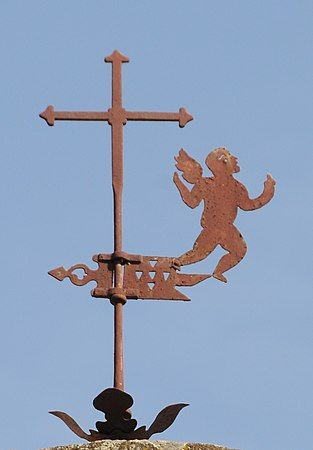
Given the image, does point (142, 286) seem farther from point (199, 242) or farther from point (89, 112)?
point (89, 112)

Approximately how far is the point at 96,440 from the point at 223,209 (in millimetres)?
1711

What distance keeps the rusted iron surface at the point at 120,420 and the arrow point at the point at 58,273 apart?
95 cm

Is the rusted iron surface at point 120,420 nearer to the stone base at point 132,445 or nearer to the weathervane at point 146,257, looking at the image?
the weathervane at point 146,257

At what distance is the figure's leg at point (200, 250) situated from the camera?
288 inches

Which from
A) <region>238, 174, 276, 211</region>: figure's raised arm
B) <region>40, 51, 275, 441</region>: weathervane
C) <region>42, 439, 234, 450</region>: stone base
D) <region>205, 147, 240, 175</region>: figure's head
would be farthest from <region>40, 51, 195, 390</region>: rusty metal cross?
<region>42, 439, 234, 450</region>: stone base

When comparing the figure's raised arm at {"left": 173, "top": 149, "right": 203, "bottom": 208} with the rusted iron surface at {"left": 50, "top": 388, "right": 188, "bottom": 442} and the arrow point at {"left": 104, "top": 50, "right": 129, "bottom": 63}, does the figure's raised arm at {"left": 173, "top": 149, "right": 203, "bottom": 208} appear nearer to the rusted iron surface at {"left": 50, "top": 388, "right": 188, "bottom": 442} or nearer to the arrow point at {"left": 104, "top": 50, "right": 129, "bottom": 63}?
the arrow point at {"left": 104, "top": 50, "right": 129, "bottom": 63}

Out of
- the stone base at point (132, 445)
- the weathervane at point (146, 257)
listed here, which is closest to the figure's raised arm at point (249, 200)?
the weathervane at point (146, 257)

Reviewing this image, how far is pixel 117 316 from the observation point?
6875mm

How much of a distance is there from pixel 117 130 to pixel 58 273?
806mm

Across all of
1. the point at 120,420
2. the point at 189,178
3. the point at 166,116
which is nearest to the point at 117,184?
the point at 189,178

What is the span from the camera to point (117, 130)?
24.6ft

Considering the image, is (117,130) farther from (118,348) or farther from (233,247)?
(118,348)

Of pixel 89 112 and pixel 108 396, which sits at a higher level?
pixel 89 112

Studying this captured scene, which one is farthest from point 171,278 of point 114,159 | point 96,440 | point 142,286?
point 96,440
